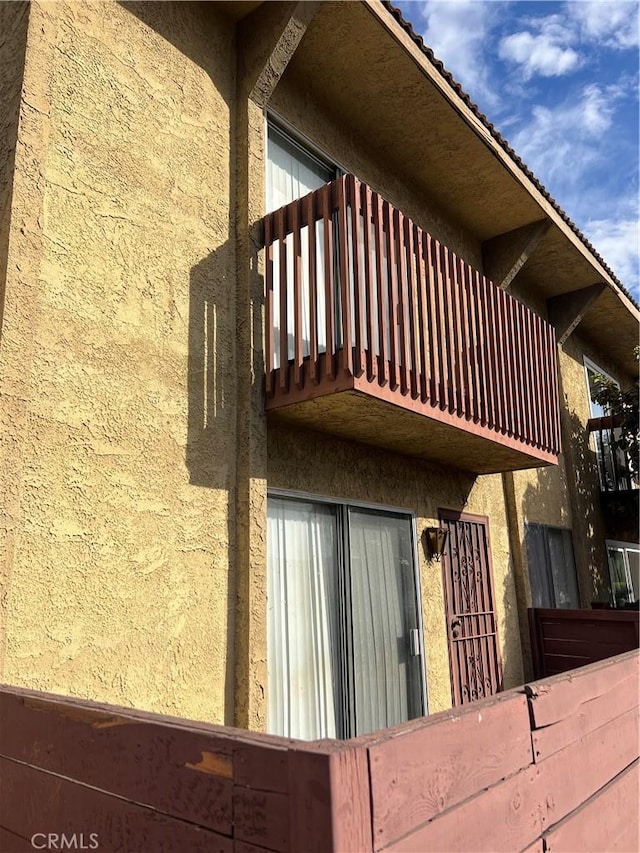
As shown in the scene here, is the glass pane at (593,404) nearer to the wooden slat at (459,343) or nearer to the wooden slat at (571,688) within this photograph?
the wooden slat at (459,343)

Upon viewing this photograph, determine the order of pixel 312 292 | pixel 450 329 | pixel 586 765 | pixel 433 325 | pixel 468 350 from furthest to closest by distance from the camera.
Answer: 1. pixel 468 350
2. pixel 450 329
3. pixel 433 325
4. pixel 312 292
5. pixel 586 765

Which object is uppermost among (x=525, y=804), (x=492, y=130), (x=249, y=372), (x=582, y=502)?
(x=492, y=130)

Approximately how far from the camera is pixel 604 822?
243cm

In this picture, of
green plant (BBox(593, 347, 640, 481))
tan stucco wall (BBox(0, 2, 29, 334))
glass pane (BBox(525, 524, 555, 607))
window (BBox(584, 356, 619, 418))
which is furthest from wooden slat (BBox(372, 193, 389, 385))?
window (BBox(584, 356, 619, 418))

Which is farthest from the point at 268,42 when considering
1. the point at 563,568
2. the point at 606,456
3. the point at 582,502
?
the point at 606,456

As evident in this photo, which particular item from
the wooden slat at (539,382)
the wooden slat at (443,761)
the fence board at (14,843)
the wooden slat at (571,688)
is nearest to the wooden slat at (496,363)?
the wooden slat at (539,382)

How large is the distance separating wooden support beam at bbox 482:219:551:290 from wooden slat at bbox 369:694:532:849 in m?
6.60

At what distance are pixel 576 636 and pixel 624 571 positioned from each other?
5.01m

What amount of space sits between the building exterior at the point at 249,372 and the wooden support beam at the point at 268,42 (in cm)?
2

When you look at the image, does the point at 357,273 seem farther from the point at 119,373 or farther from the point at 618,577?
the point at 618,577

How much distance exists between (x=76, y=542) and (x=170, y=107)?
286 cm

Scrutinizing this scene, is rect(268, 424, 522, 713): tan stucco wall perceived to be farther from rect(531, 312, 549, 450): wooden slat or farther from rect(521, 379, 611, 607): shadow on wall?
rect(521, 379, 611, 607): shadow on wall

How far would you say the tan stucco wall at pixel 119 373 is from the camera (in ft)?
9.88

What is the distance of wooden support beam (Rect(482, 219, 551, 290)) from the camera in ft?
25.5
